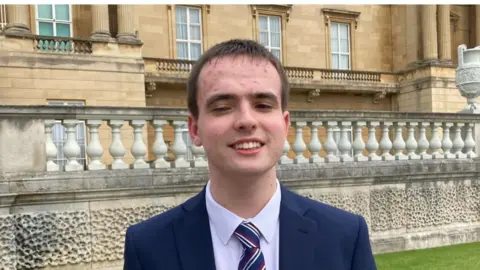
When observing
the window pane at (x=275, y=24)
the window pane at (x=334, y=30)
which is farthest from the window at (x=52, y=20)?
the window pane at (x=334, y=30)

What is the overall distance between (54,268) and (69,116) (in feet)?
5.60

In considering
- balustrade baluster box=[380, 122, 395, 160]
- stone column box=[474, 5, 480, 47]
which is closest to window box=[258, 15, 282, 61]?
stone column box=[474, 5, 480, 47]

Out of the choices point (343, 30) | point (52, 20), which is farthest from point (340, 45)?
point (52, 20)

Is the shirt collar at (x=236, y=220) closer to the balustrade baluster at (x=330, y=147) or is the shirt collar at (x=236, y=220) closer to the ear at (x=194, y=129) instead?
the ear at (x=194, y=129)

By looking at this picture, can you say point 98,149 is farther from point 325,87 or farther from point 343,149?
point 325,87

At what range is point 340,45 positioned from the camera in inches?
995

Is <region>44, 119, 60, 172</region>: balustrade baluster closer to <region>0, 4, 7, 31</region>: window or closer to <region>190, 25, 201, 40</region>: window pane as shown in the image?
<region>0, 4, 7, 31</region>: window

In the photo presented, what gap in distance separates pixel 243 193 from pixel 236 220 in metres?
0.10

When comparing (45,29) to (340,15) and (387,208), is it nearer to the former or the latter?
(340,15)

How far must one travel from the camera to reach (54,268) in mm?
5094

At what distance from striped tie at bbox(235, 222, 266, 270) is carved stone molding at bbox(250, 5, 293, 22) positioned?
2190 centimetres

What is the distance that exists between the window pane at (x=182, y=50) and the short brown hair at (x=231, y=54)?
19.9 m

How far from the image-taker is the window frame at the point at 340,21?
2448 cm

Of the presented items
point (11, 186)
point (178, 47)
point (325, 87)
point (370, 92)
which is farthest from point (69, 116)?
point (370, 92)
